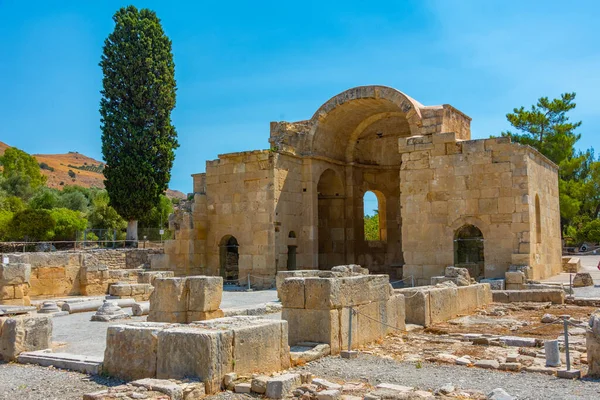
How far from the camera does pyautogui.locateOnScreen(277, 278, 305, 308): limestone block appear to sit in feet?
26.7

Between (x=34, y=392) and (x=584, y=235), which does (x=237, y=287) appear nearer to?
(x=34, y=392)

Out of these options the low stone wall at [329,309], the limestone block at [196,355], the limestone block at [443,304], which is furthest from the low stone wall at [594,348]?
the limestone block at [443,304]

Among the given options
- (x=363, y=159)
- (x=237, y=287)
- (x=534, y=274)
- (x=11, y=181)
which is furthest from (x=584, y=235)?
(x=11, y=181)

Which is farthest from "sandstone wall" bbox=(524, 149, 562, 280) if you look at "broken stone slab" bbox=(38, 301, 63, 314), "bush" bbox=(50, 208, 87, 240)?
"bush" bbox=(50, 208, 87, 240)

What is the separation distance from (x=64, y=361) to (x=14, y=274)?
7070mm

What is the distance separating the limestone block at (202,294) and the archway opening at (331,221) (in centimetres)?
1323

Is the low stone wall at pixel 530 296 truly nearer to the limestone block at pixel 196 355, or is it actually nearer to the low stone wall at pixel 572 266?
the low stone wall at pixel 572 266

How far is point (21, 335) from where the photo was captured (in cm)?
773

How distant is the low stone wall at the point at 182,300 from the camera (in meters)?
10.0

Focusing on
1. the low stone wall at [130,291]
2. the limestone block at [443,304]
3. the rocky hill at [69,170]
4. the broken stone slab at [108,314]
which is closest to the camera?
the limestone block at [443,304]

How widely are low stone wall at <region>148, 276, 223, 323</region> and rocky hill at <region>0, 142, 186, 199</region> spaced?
7474cm

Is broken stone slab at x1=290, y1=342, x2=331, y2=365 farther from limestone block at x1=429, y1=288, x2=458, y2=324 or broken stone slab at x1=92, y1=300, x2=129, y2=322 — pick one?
broken stone slab at x1=92, y1=300, x2=129, y2=322

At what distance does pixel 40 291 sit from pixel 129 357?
10.5 metres

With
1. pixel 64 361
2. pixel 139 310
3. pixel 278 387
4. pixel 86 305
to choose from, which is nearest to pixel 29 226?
pixel 86 305
